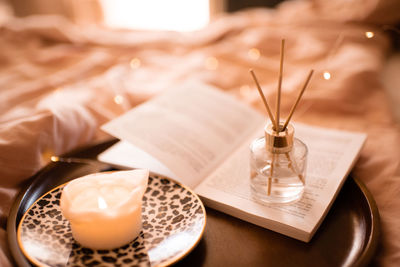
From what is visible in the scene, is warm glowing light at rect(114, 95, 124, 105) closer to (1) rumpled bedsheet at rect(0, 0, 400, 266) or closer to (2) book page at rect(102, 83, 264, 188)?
(1) rumpled bedsheet at rect(0, 0, 400, 266)

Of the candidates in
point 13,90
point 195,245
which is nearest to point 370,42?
point 195,245

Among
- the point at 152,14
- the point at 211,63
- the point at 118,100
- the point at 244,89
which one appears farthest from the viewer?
the point at 152,14

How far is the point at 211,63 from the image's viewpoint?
50.6 inches

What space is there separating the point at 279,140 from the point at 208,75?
1.96 feet

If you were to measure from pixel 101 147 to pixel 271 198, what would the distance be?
1.39 ft

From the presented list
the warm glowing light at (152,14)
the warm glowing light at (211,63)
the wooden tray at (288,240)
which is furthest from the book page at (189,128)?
the warm glowing light at (152,14)

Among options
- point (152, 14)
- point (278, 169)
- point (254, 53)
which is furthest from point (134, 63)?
point (152, 14)

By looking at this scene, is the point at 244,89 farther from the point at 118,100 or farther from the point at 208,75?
the point at 118,100

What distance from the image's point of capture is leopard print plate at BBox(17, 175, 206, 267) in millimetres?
495

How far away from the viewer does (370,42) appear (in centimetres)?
129

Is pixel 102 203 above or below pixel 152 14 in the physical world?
above

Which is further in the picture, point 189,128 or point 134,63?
point 134,63

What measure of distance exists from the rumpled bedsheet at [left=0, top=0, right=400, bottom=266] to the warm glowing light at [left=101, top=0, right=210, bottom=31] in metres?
1.50

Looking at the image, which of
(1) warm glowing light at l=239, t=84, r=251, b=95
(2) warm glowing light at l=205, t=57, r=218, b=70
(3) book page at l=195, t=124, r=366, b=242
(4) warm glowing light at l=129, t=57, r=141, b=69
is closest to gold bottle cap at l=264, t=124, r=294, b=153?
(3) book page at l=195, t=124, r=366, b=242
